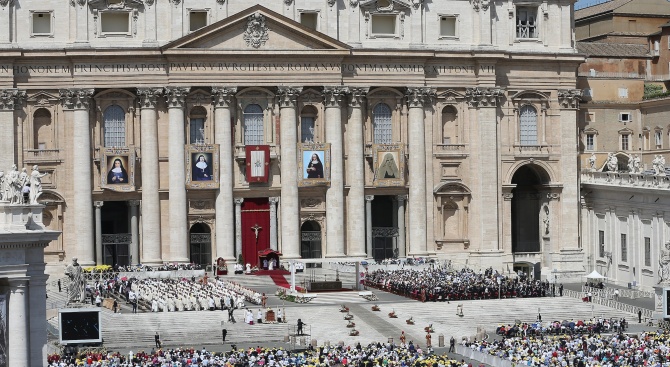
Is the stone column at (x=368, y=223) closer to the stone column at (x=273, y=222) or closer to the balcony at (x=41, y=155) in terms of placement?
the stone column at (x=273, y=222)

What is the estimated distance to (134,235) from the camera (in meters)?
122

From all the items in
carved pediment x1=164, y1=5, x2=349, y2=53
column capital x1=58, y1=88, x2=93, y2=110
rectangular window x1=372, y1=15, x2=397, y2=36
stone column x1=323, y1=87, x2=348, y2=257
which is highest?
rectangular window x1=372, y1=15, x2=397, y2=36

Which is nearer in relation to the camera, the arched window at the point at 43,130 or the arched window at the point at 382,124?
the arched window at the point at 43,130

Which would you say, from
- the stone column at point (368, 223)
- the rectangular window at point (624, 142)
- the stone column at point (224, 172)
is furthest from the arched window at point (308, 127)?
the rectangular window at point (624, 142)

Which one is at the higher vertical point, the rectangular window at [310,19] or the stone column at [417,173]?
the rectangular window at [310,19]

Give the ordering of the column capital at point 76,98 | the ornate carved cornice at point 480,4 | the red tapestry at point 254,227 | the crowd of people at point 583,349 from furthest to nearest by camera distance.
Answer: the ornate carved cornice at point 480,4 → the red tapestry at point 254,227 → the column capital at point 76,98 → the crowd of people at point 583,349

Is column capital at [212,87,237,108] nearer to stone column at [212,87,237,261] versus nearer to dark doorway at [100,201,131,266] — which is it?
stone column at [212,87,237,261]

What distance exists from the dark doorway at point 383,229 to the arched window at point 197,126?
15.1m

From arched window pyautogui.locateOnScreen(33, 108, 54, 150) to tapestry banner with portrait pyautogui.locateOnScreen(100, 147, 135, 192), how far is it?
4.21 m

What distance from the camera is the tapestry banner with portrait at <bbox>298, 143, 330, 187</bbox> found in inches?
4882

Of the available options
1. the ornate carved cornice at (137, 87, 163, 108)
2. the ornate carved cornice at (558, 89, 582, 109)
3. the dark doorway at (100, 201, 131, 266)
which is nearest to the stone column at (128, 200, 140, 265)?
the dark doorway at (100, 201, 131, 266)

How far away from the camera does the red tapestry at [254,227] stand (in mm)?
123688

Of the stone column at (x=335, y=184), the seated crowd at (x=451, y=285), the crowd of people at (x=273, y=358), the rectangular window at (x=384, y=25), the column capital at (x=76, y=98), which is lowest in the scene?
the crowd of people at (x=273, y=358)

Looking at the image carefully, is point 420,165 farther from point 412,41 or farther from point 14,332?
point 14,332
